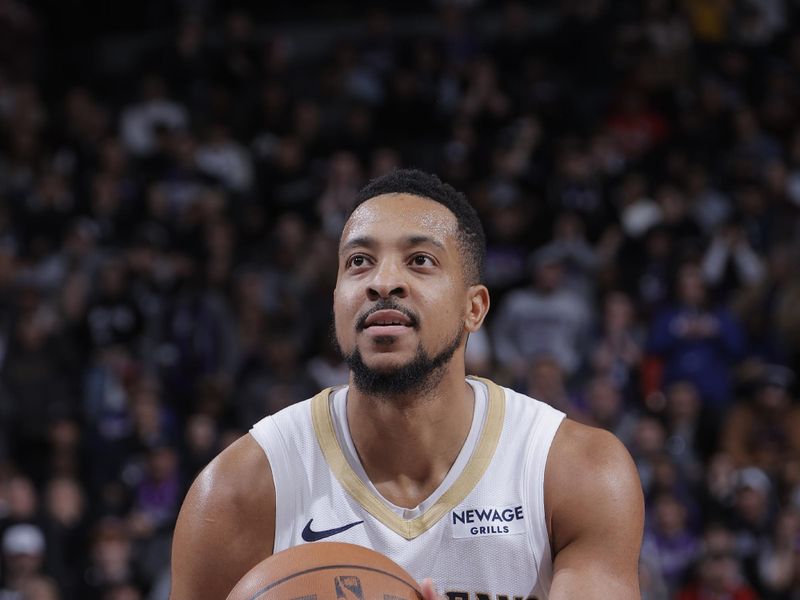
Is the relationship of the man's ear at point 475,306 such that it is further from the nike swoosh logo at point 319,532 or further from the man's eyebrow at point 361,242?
the nike swoosh logo at point 319,532

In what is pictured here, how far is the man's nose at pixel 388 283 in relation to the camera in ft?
10.8

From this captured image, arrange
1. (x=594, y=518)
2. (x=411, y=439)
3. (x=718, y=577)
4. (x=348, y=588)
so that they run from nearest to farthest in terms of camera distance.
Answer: (x=348, y=588) < (x=594, y=518) < (x=411, y=439) < (x=718, y=577)

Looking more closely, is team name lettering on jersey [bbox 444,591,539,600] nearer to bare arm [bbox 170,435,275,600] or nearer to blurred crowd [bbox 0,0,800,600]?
bare arm [bbox 170,435,275,600]

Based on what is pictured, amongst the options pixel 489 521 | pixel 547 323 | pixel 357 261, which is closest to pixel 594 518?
pixel 489 521

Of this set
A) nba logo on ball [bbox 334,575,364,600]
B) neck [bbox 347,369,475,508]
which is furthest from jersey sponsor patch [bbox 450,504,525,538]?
nba logo on ball [bbox 334,575,364,600]

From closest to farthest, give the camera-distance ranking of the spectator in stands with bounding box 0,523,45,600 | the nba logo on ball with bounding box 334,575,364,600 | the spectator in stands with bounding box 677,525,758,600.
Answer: the nba logo on ball with bounding box 334,575,364,600, the spectator in stands with bounding box 677,525,758,600, the spectator in stands with bounding box 0,523,45,600

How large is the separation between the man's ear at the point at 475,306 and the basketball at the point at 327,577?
2.44 feet

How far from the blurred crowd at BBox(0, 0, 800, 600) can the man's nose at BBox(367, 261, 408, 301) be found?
4.34 meters

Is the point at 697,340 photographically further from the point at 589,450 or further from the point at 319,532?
the point at 319,532

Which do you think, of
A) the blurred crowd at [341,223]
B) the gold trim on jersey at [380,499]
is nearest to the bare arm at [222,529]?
the gold trim on jersey at [380,499]

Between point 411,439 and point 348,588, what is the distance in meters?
0.60

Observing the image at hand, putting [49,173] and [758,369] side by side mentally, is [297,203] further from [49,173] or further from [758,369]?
[758,369]

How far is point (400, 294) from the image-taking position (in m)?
3.30

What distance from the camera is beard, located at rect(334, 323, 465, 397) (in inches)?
130
